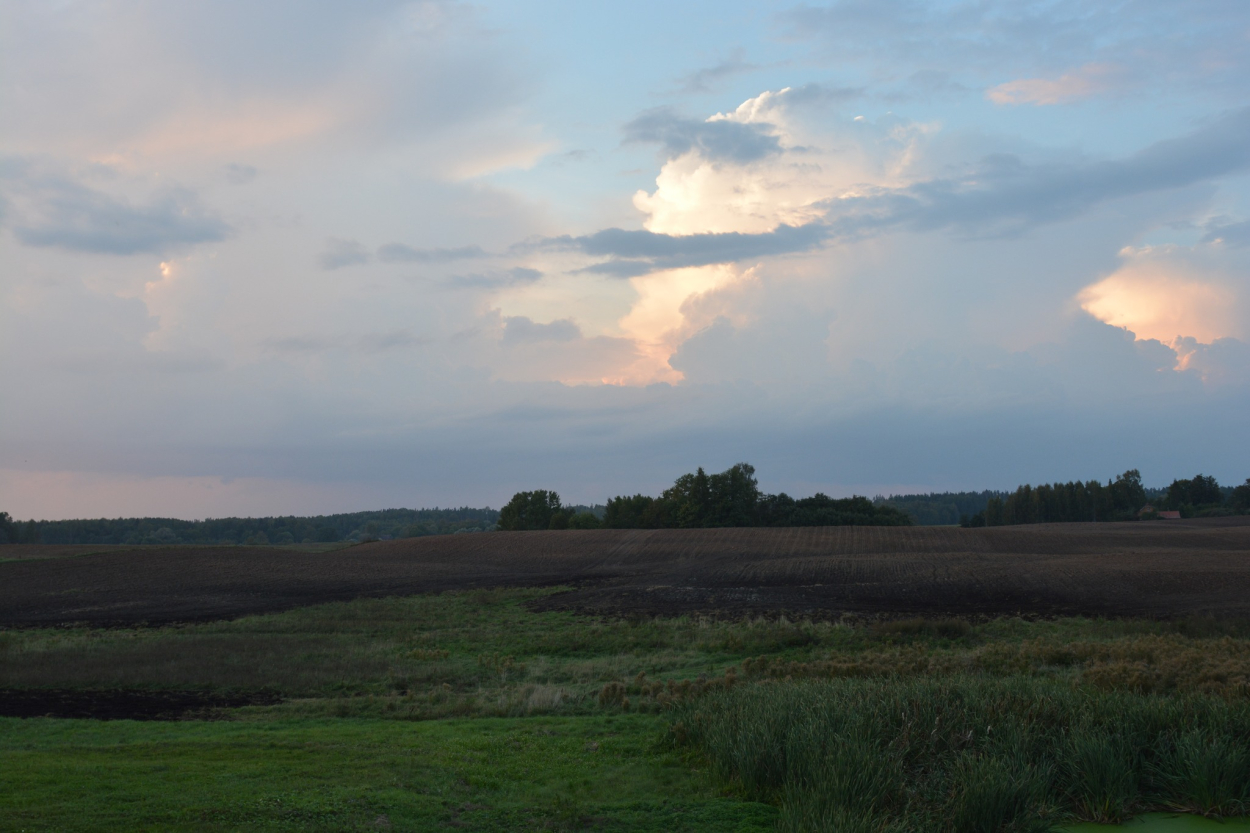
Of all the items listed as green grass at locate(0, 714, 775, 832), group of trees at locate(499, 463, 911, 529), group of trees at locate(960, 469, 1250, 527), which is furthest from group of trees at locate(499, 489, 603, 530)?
green grass at locate(0, 714, 775, 832)

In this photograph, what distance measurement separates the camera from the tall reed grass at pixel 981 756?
9555 mm

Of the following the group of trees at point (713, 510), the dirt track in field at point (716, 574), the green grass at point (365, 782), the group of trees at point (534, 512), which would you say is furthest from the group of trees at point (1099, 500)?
the green grass at point (365, 782)

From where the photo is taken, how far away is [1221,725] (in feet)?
37.7

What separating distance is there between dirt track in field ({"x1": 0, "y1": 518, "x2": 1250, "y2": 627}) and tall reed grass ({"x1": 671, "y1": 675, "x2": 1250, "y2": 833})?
26624 millimetres

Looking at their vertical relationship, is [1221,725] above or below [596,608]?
above

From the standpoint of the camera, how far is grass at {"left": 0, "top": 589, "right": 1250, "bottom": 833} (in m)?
9.55

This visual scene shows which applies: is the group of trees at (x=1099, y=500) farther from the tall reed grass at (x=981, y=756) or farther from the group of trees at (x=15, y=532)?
the group of trees at (x=15, y=532)

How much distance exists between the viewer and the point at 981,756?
34.4ft

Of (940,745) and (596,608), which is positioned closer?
(940,745)

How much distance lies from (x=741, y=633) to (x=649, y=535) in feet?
202

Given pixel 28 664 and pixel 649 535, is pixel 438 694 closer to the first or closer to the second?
pixel 28 664

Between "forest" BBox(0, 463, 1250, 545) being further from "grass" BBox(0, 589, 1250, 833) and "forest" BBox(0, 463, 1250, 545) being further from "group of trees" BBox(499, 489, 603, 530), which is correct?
"grass" BBox(0, 589, 1250, 833)

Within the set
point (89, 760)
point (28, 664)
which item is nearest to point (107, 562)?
point (28, 664)

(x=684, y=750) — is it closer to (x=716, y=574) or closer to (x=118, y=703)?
(x=118, y=703)
